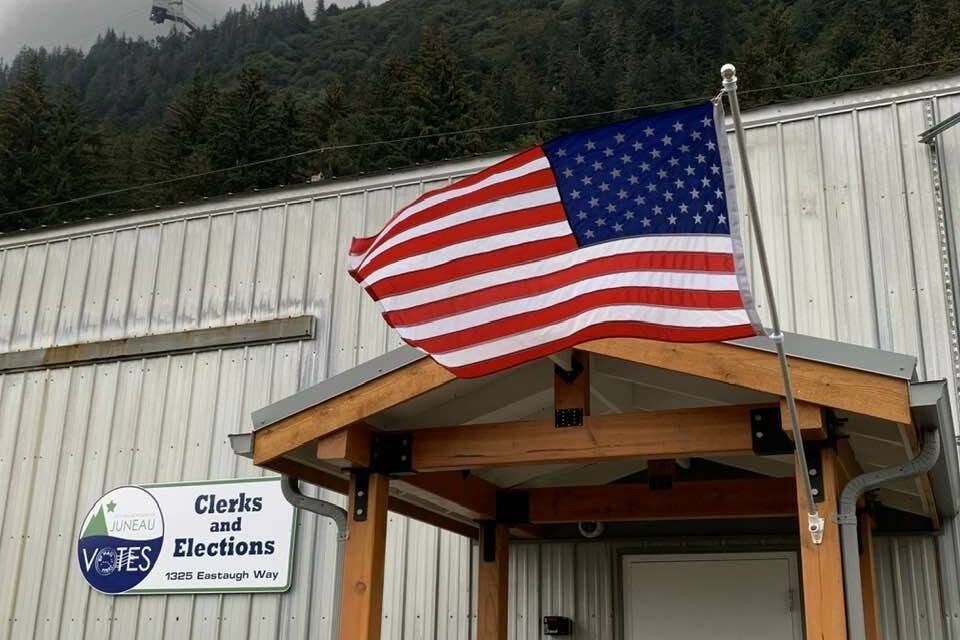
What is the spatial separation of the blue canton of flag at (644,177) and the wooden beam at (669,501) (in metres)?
3.15

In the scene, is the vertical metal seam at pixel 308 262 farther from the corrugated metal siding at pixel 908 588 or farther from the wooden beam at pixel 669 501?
the corrugated metal siding at pixel 908 588

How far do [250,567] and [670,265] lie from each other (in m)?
6.30

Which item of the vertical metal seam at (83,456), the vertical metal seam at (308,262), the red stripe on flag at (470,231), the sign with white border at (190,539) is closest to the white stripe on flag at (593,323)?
the red stripe on flag at (470,231)

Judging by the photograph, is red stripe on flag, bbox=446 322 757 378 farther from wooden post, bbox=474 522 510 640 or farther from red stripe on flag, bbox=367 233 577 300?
wooden post, bbox=474 522 510 640

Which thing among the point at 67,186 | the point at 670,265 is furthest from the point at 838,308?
the point at 67,186

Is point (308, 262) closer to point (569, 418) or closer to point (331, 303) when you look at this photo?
point (331, 303)

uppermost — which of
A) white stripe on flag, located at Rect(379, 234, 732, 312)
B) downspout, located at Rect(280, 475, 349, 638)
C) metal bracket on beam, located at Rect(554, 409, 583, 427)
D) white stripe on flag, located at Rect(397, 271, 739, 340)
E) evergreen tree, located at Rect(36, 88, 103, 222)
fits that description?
evergreen tree, located at Rect(36, 88, 103, 222)

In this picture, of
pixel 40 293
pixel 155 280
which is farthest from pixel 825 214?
pixel 40 293

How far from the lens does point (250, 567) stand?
9.85 metres

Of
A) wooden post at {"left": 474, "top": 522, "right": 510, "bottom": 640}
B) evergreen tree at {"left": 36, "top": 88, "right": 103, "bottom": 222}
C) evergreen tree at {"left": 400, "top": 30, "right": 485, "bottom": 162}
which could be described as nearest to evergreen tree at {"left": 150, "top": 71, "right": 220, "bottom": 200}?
evergreen tree at {"left": 36, "top": 88, "right": 103, "bottom": 222}

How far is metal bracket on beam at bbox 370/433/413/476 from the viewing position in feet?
21.0

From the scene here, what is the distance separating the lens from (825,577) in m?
5.07

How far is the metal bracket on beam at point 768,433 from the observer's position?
5.59 meters

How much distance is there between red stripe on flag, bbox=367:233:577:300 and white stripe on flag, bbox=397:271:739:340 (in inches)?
7.2
